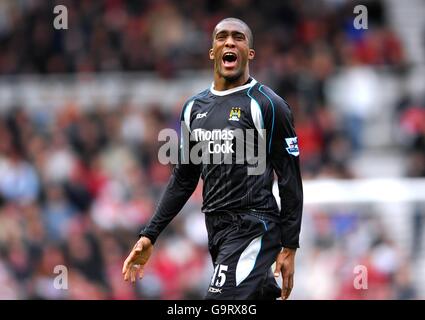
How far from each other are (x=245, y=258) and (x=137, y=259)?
33.2 inches

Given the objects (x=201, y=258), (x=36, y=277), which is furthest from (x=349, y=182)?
(x=36, y=277)

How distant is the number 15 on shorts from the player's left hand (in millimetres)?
339

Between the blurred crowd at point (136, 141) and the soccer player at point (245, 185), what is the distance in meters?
5.13

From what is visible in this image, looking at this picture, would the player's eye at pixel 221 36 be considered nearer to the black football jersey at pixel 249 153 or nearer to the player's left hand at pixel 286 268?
the black football jersey at pixel 249 153

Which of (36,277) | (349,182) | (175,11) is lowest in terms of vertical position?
(36,277)

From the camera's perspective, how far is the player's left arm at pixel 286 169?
24.1 ft

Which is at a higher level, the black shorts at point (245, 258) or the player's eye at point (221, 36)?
the player's eye at point (221, 36)

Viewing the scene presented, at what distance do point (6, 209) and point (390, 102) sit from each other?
5.86 metres

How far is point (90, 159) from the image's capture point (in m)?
16.7

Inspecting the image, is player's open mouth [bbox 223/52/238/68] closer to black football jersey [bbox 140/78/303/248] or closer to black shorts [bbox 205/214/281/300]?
black football jersey [bbox 140/78/303/248]

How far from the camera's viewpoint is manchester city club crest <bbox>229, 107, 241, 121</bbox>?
752cm

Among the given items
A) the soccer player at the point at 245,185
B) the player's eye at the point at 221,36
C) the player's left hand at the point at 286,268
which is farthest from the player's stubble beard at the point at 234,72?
the player's left hand at the point at 286,268
